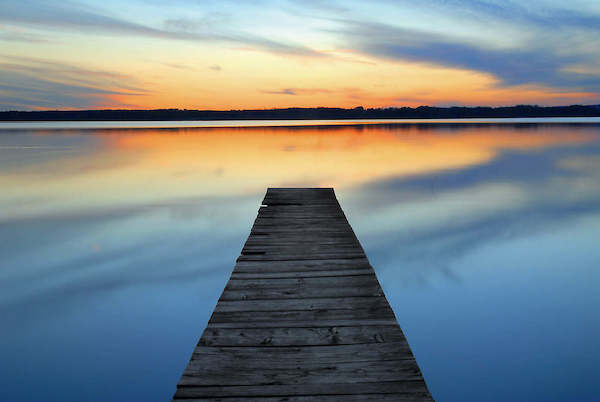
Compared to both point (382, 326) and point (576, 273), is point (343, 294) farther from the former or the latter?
point (576, 273)

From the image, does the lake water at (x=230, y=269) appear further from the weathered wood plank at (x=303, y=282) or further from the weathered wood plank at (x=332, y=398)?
the weathered wood plank at (x=332, y=398)

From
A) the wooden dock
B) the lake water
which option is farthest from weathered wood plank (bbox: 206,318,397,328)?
the lake water

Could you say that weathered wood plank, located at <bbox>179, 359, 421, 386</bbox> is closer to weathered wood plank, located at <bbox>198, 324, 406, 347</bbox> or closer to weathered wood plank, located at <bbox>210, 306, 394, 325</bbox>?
weathered wood plank, located at <bbox>198, 324, 406, 347</bbox>

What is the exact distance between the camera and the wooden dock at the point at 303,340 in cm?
247

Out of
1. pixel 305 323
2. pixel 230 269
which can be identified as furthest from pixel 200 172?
pixel 305 323

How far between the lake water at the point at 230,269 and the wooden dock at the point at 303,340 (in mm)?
1527

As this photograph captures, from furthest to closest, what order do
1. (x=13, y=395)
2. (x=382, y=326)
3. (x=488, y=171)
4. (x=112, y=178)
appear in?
(x=488, y=171) < (x=112, y=178) < (x=13, y=395) < (x=382, y=326)

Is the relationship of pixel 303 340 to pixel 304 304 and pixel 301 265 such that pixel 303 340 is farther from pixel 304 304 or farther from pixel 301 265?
pixel 301 265

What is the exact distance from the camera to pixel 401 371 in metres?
2.61

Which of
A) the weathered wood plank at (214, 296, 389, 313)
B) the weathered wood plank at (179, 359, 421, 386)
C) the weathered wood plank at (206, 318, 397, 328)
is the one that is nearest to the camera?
the weathered wood plank at (179, 359, 421, 386)

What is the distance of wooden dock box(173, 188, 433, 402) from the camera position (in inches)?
97.2

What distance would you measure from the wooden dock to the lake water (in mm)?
1527

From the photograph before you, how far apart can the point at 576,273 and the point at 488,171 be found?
13.6 metres

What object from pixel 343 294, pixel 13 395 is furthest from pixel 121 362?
pixel 343 294
